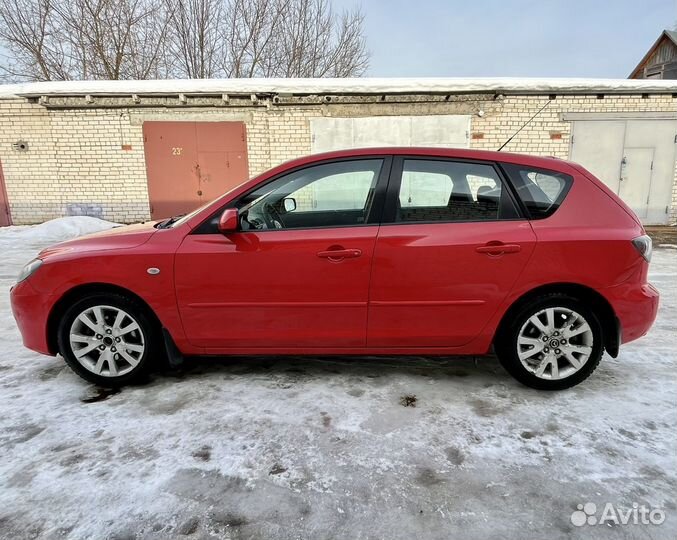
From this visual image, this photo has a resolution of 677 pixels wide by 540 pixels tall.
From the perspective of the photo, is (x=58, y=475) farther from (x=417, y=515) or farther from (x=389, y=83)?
(x=389, y=83)

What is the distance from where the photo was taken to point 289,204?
3.02 meters

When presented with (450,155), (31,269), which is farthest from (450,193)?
(31,269)

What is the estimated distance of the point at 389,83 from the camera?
10.0 metres

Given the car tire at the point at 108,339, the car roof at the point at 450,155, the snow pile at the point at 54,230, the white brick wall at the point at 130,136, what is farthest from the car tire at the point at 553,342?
the snow pile at the point at 54,230

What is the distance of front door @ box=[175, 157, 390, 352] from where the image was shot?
2.79m

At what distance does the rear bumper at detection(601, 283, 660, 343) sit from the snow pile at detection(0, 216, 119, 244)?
9775 mm

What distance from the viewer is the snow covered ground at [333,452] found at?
1815mm

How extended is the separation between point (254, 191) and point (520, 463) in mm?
2200

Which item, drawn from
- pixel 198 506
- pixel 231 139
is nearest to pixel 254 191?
pixel 198 506

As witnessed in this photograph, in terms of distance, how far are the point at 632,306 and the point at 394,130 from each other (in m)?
8.29

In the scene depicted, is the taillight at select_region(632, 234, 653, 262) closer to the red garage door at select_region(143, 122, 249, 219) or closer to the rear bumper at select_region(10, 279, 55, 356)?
the rear bumper at select_region(10, 279, 55, 356)

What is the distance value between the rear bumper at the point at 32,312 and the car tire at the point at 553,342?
3.02 metres

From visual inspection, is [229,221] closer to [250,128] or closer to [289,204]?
[289,204]

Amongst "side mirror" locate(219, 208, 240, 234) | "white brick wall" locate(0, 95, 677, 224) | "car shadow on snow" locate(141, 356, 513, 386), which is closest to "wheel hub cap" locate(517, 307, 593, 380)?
"car shadow on snow" locate(141, 356, 513, 386)
